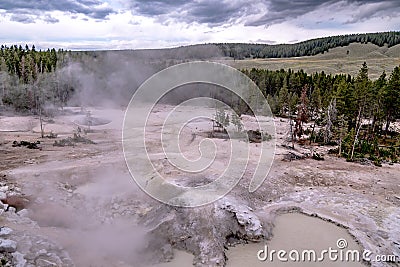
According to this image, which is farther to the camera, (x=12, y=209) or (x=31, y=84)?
(x=31, y=84)

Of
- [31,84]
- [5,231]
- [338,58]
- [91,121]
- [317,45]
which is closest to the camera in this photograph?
[5,231]

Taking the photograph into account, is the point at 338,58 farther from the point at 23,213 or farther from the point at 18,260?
the point at 18,260

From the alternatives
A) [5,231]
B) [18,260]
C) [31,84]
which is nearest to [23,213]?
[5,231]

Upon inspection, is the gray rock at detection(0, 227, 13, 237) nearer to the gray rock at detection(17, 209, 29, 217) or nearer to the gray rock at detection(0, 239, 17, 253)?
the gray rock at detection(0, 239, 17, 253)

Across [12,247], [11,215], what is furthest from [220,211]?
[11,215]

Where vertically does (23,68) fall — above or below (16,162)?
above

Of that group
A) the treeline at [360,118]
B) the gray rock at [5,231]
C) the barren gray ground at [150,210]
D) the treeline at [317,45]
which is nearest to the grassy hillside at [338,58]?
the treeline at [317,45]

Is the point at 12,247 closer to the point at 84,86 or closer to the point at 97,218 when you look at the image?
the point at 97,218
